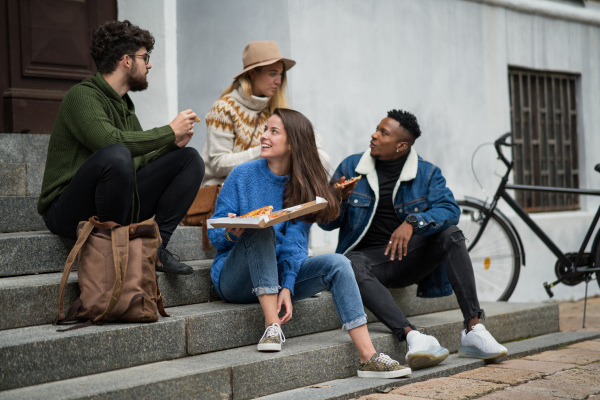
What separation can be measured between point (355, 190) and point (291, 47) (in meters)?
1.77

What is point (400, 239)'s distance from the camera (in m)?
4.34

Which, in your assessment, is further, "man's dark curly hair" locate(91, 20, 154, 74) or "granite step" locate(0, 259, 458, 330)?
"man's dark curly hair" locate(91, 20, 154, 74)

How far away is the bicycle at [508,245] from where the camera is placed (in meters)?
5.97

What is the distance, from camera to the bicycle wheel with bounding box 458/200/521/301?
6.11 meters

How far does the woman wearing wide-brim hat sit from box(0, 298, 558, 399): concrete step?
130 centimetres

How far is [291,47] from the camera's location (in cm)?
593

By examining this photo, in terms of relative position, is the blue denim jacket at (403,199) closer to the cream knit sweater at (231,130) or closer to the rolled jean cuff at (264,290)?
the cream knit sweater at (231,130)

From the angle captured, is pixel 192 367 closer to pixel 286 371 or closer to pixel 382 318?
pixel 286 371

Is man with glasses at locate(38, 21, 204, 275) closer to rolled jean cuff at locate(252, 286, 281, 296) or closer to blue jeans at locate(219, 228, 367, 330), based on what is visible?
blue jeans at locate(219, 228, 367, 330)

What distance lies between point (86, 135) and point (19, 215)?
39.3 inches

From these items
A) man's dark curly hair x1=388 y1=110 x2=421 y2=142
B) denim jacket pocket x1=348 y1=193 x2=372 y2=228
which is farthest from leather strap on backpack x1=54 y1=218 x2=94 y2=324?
man's dark curly hair x1=388 y1=110 x2=421 y2=142

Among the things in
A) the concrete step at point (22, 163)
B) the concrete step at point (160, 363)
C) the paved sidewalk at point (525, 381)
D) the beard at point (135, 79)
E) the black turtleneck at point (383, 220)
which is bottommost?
the paved sidewalk at point (525, 381)

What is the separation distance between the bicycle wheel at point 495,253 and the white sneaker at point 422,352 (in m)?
2.10

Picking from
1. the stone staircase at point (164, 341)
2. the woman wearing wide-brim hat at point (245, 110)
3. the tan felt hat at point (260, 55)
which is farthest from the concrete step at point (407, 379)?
the tan felt hat at point (260, 55)
